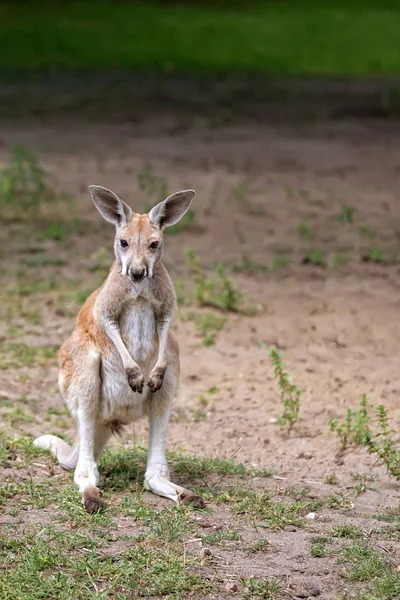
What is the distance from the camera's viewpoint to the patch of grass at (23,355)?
261 inches

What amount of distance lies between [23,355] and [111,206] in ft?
7.39

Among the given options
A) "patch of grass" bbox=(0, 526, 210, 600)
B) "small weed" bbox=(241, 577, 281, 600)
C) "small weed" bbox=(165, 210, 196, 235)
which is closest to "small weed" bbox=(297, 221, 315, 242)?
"small weed" bbox=(165, 210, 196, 235)

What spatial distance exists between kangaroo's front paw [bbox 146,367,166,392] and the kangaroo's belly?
13 cm

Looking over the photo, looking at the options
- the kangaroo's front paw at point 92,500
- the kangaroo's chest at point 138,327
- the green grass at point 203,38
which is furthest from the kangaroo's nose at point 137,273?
the green grass at point 203,38

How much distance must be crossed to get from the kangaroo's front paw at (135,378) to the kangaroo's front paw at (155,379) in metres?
0.04

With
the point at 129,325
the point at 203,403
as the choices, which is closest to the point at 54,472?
the point at 129,325

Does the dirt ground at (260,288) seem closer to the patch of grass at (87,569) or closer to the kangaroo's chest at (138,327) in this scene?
the patch of grass at (87,569)

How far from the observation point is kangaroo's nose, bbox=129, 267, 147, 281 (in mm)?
4414

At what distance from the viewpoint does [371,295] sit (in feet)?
25.8

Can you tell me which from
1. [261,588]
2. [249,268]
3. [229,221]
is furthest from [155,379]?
[229,221]

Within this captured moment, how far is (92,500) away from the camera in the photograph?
4.39m

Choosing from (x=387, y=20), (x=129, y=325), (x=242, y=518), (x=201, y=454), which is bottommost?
(x=387, y=20)

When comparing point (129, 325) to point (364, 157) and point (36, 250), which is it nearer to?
point (36, 250)

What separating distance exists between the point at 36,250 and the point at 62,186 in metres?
1.73
